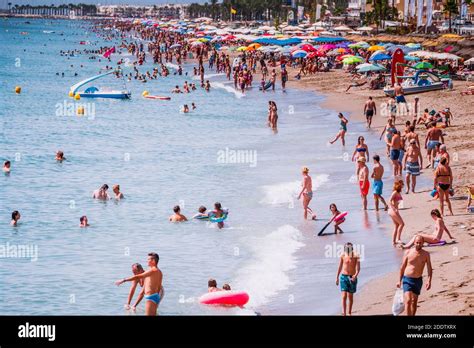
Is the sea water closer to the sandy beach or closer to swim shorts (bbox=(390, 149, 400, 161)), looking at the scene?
the sandy beach

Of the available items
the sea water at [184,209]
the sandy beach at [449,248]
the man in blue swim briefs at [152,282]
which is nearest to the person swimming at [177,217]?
the sea water at [184,209]

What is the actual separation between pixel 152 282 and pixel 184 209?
9.73 m

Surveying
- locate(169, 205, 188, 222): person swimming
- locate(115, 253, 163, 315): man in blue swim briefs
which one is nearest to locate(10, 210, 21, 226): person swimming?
locate(169, 205, 188, 222): person swimming

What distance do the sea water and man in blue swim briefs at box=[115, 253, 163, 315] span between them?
1.53 metres

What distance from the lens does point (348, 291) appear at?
12.6 m

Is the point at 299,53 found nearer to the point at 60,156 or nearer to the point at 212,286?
the point at 60,156

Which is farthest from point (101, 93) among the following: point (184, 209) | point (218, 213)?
point (218, 213)

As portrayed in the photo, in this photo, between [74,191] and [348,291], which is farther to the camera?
[74,191]

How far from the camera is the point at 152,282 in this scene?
12.6 metres

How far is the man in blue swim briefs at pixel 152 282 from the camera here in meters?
12.6

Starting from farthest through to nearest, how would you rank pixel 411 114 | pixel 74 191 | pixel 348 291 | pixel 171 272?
pixel 411 114
pixel 74 191
pixel 171 272
pixel 348 291
